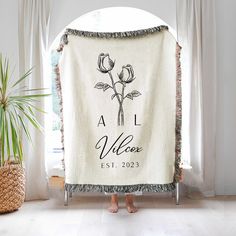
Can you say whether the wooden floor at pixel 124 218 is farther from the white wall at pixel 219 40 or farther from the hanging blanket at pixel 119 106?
the white wall at pixel 219 40

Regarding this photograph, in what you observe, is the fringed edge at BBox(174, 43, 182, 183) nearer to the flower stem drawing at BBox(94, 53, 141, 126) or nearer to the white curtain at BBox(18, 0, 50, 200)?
the flower stem drawing at BBox(94, 53, 141, 126)

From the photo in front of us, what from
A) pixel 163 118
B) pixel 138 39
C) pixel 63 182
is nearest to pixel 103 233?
pixel 63 182

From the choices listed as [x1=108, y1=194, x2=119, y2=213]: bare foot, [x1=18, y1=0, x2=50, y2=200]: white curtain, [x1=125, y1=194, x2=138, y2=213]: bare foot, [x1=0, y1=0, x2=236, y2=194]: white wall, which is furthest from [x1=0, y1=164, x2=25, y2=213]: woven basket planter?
[x1=0, y1=0, x2=236, y2=194]: white wall

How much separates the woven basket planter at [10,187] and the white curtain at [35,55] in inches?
11.8

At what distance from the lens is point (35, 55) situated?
3906 millimetres

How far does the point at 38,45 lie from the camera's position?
3891mm

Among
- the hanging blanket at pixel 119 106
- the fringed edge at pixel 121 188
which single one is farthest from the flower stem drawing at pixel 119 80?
the fringed edge at pixel 121 188

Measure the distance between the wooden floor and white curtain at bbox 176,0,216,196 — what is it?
35 cm

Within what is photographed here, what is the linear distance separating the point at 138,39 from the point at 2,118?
4.82 ft

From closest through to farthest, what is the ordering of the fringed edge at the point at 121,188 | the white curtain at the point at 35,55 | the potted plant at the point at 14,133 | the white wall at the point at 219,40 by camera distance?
the potted plant at the point at 14,133
the fringed edge at the point at 121,188
the white curtain at the point at 35,55
the white wall at the point at 219,40

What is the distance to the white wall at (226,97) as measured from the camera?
406 cm

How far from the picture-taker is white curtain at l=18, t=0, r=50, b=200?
3887mm

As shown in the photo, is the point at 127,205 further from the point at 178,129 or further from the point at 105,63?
the point at 105,63

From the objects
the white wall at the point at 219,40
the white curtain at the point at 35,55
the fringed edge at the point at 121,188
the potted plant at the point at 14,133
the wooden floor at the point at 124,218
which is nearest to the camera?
the wooden floor at the point at 124,218
